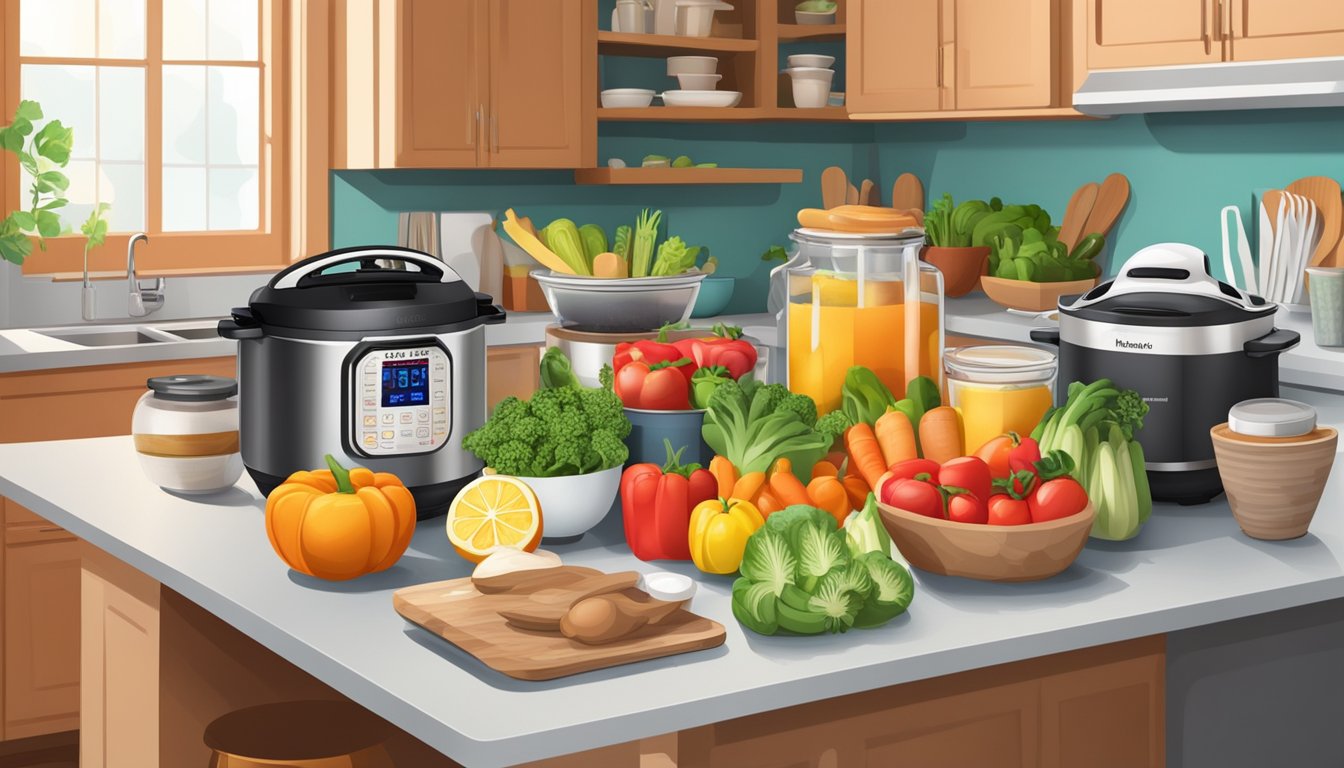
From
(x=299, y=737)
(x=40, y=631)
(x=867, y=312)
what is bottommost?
(x=40, y=631)

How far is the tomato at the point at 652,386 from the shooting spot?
1.96 meters

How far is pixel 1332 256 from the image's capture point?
12.7ft

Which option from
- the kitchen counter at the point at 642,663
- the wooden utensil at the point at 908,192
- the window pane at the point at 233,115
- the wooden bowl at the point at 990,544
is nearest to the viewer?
the kitchen counter at the point at 642,663

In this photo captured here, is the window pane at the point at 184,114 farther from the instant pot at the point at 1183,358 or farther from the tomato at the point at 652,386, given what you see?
the instant pot at the point at 1183,358

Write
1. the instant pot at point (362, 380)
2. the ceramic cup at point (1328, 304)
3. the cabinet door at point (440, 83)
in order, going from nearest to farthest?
1. the instant pot at point (362, 380)
2. the ceramic cup at point (1328, 304)
3. the cabinet door at point (440, 83)

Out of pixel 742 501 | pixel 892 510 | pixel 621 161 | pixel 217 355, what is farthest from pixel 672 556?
pixel 621 161

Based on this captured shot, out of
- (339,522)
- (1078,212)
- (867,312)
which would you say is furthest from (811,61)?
(339,522)

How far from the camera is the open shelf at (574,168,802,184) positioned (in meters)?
4.71

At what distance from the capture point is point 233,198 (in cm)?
467

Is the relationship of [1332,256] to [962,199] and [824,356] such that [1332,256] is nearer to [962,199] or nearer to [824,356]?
[962,199]

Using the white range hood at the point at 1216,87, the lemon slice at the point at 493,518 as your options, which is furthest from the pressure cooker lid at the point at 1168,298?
the white range hood at the point at 1216,87

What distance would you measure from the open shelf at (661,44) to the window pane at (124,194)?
4.74 feet

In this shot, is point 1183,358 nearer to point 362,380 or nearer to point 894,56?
point 362,380

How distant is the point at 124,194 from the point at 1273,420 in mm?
3633
